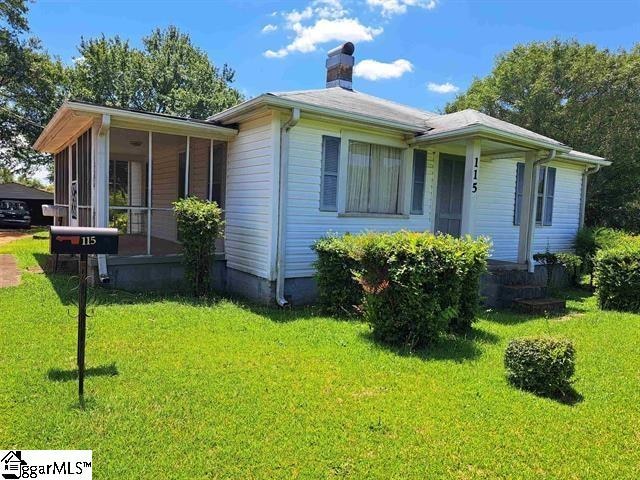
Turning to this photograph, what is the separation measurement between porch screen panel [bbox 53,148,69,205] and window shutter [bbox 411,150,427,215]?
8.87 metres

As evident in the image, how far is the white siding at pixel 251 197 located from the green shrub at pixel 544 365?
441 cm

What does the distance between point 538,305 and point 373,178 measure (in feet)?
12.3

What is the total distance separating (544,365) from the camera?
395 centimetres

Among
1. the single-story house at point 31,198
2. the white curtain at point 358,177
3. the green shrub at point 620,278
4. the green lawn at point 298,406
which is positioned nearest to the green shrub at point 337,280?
the green lawn at point 298,406

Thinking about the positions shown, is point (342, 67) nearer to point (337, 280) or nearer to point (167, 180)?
point (167, 180)

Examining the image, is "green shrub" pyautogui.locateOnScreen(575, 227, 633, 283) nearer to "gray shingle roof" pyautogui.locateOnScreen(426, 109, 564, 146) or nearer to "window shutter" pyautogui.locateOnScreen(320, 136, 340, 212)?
"gray shingle roof" pyautogui.locateOnScreen(426, 109, 564, 146)

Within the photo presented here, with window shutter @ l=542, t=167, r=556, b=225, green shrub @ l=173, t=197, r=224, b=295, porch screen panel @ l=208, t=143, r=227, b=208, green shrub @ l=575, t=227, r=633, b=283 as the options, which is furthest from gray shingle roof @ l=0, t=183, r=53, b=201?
green shrub @ l=575, t=227, r=633, b=283

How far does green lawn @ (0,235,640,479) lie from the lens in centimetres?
281

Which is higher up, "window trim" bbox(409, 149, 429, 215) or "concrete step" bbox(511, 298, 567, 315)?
"window trim" bbox(409, 149, 429, 215)

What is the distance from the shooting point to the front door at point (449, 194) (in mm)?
9688

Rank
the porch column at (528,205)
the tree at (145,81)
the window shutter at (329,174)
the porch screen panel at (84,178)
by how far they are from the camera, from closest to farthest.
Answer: the window shutter at (329,174)
the porch screen panel at (84,178)
the porch column at (528,205)
the tree at (145,81)

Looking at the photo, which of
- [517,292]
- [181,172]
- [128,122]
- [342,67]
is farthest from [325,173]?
[342,67]

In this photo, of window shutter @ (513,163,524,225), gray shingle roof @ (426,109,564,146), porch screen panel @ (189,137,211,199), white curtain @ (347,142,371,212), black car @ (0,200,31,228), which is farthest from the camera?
black car @ (0,200,31,228)

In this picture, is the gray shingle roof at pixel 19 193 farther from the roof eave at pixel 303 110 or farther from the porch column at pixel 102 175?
the roof eave at pixel 303 110
